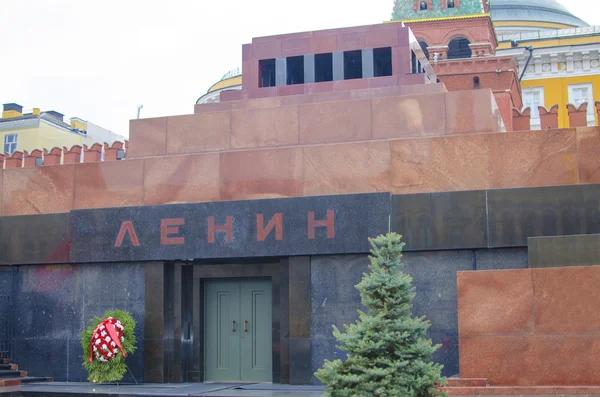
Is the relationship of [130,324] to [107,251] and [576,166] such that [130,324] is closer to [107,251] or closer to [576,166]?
[107,251]

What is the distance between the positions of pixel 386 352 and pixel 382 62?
9566 mm

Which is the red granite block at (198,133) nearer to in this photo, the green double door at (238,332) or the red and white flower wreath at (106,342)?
the green double door at (238,332)

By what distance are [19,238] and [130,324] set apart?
12.1 ft

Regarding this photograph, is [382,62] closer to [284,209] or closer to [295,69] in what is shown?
[295,69]

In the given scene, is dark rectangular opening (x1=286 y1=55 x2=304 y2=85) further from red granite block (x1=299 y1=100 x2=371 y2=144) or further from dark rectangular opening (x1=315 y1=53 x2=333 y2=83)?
red granite block (x1=299 y1=100 x2=371 y2=144)

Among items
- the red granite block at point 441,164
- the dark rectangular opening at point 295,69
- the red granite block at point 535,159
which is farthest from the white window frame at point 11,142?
the red granite block at point 535,159

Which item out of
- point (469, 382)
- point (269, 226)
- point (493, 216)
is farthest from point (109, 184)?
point (469, 382)

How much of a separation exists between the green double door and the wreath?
5.79 ft

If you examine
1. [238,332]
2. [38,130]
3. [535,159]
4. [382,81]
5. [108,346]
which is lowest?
[108,346]

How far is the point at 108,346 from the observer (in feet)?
53.6

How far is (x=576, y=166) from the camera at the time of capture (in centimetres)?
1527

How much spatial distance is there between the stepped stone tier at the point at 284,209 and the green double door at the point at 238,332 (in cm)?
4

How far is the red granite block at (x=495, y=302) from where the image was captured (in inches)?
492

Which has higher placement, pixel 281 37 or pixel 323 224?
pixel 281 37
